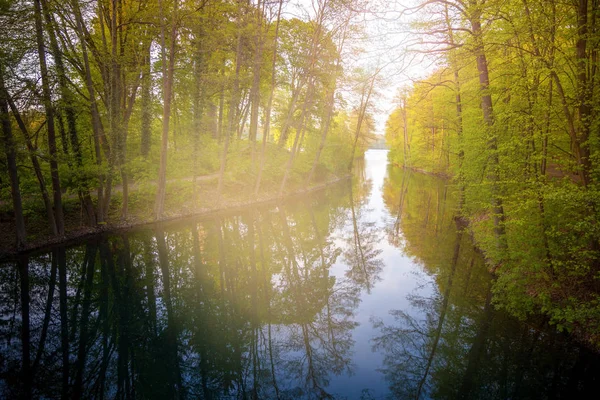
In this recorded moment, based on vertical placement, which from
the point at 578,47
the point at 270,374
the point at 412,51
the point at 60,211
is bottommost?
the point at 270,374

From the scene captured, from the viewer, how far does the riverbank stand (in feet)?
37.0

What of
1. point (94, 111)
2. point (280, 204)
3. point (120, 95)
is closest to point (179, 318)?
point (94, 111)

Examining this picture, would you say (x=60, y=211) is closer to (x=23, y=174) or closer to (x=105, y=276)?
(x=23, y=174)

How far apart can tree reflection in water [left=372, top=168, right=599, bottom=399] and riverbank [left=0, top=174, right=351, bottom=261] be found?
12717 mm

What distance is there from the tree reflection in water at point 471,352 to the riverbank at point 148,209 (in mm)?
12717

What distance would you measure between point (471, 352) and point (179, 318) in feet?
22.1

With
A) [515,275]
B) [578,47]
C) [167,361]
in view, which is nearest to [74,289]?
[167,361]

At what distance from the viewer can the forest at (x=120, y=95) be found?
1022cm

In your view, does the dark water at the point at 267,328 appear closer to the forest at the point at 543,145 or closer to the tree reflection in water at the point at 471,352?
the tree reflection in water at the point at 471,352

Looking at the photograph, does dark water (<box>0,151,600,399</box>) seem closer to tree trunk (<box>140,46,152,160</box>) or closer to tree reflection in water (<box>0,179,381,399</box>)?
tree reflection in water (<box>0,179,381,399</box>)

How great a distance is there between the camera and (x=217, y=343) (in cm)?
607

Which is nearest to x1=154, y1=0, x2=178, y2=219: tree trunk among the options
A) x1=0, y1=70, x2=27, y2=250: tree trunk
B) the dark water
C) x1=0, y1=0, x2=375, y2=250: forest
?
x1=0, y1=0, x2=375, y2=250: forest

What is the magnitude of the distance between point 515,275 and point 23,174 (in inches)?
685

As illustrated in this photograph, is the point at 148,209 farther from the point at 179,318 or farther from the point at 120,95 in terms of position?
the point at 179,318
